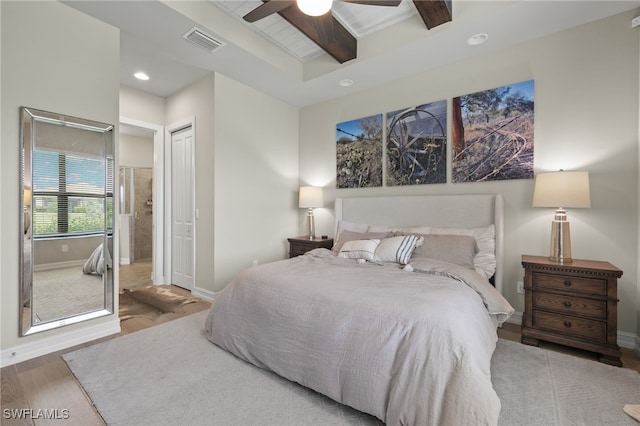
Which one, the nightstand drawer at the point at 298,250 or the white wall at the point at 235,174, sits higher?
the white wall at the point at 235,174

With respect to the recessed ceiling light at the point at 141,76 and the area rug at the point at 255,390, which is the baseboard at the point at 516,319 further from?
the recessed ceiling light at the point at 141,76

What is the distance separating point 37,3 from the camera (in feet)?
7.22

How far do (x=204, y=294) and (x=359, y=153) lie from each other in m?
2.81

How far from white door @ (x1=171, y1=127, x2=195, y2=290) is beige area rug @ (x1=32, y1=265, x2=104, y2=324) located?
1283mm

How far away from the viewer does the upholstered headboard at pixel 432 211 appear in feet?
9.21

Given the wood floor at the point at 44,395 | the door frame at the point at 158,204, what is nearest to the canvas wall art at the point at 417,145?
the door frame at the point at 158,204

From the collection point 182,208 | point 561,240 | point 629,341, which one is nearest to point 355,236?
point 561,240

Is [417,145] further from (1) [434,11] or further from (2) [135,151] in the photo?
(2) [135,151]

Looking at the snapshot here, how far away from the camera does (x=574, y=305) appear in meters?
2.23

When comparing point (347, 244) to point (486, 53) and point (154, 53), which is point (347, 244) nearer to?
point (486, 53)

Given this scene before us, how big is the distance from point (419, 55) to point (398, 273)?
2.36 meters

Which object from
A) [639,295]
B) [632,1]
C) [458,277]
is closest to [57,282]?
[458,277]

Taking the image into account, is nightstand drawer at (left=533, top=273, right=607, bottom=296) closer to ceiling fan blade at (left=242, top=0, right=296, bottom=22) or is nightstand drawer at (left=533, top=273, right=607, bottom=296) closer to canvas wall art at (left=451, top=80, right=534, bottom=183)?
canvas wall art at (left=451, top=80, right=534, bottom=183)

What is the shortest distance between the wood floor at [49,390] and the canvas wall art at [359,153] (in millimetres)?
2626
